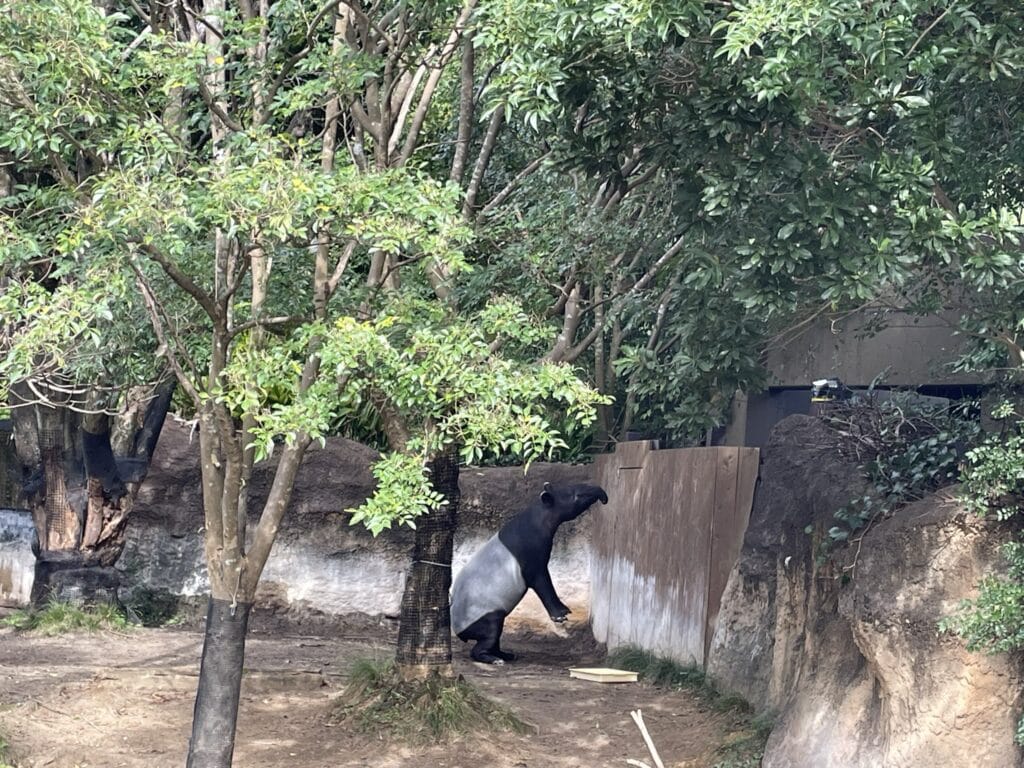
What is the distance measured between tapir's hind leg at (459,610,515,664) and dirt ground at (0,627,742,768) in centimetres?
80

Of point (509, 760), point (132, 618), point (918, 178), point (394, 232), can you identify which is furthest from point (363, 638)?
point (918, 178)

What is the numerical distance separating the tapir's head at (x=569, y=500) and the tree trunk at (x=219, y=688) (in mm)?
5525

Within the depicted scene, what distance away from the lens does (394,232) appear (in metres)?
6.15

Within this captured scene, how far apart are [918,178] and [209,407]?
12.5 ft

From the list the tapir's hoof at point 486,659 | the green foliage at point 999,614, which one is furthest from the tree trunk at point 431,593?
the green foliage at point 999,614

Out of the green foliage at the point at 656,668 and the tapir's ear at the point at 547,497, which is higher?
the tapir's ear at the point at 547,497

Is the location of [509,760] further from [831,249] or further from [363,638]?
[363,638]

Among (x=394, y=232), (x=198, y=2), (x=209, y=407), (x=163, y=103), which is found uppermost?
(x=198, y=2)

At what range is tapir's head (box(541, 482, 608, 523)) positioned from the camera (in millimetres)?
12648

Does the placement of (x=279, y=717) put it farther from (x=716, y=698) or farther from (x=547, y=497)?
(x=547, y=497)

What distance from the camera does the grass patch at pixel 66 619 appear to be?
37.9 ft

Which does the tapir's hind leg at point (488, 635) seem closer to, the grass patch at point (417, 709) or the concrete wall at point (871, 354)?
the grass patch at point (417, 709)

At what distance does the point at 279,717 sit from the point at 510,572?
3790mm

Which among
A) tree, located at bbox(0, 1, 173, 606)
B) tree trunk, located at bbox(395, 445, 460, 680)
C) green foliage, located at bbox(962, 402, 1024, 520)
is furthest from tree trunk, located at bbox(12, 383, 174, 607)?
green foliage, located at bbox(962, 402, 1024, 520)
